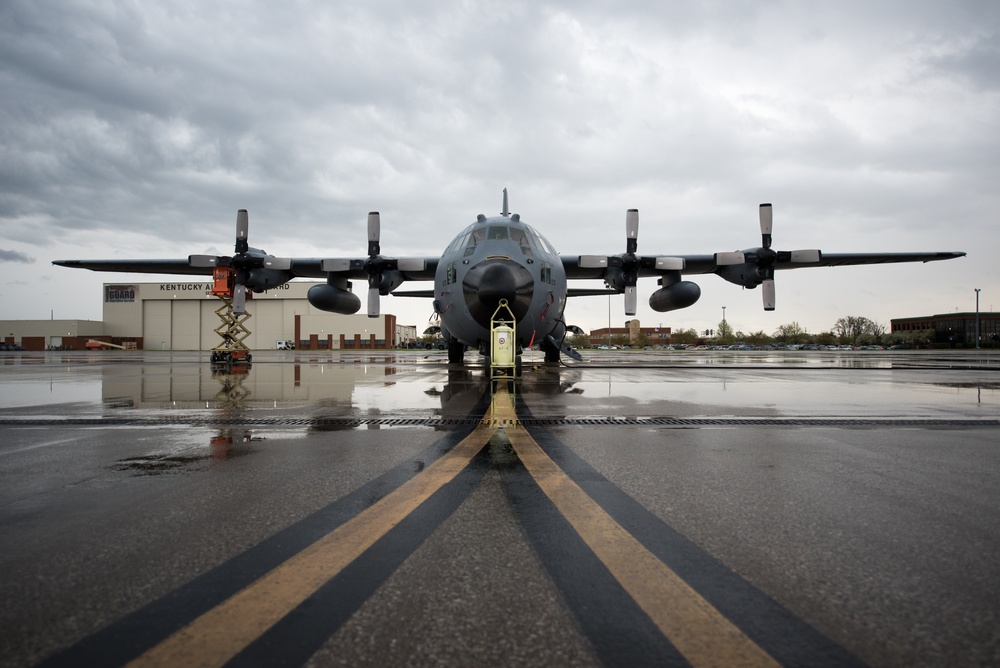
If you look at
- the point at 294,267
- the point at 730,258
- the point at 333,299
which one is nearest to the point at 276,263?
the point at 294,267

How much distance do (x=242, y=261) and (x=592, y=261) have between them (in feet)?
42.6

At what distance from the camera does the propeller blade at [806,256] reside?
19062 millimetres

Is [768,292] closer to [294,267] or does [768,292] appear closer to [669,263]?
[669,263]

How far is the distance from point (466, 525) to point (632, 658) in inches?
54.1

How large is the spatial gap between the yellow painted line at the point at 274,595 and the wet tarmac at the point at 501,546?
0.04ft

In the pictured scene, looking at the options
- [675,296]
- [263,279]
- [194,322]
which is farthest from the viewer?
[194,322]

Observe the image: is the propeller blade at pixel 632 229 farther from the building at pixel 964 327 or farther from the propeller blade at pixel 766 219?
the building at pixel 964 327

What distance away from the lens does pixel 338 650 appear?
1.67 m

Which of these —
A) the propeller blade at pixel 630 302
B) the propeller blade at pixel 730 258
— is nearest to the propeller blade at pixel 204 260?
the propeller blade at pixel 630 302

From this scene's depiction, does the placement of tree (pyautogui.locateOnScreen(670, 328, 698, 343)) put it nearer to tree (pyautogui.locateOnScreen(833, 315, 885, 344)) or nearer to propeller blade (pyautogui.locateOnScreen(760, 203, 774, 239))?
tree (pyautogui.locateOnScreen(833, 315, 885, 344))

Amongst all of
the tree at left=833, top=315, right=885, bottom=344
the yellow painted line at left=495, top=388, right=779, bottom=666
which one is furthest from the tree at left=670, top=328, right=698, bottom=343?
the yellow painted line at left=495, top=388, right=779, bottom=666

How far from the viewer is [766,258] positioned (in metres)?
19.2

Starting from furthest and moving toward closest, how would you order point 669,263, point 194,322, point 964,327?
1. point 964,327
2. point 194,322
3. point 669,263

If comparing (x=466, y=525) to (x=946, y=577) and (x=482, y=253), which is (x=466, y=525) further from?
(x=482, y=253)
